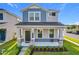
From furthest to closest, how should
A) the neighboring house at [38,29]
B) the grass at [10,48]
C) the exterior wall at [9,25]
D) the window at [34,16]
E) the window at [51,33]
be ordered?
the window at [34,16], the window at [51,33], the neighboring house at [38,29], the exterior wall at [9,25], the grass at [10,48]

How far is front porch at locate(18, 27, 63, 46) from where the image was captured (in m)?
9.65

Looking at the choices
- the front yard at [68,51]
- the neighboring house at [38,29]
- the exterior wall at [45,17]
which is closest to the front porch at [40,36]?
the neighboring house at [38,29]

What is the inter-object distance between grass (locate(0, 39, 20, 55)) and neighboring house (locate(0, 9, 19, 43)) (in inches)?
7.9

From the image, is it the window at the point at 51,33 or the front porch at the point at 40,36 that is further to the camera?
the window at the point at 51,33

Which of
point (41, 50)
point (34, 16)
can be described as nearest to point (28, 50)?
point (41, 50)

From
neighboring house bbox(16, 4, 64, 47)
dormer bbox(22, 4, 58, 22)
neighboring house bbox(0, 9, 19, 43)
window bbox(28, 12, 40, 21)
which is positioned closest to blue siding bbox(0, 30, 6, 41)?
neighboring house bbox(0, 9, 19, 43)

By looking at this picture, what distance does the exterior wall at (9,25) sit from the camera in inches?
372

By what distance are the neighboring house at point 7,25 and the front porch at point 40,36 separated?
323mm

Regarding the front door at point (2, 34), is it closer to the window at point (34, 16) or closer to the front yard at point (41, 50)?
the front yard at point (41, 50)

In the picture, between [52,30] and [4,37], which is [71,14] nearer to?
[52,30]

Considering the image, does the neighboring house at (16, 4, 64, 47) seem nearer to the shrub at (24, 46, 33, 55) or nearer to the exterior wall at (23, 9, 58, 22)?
the exterior wall at (23, 9, 58, 22)
